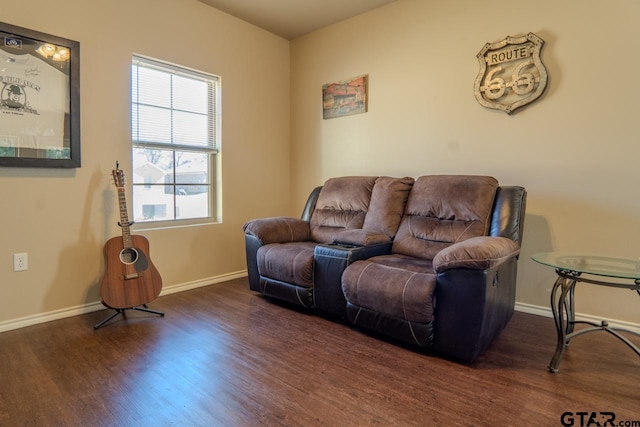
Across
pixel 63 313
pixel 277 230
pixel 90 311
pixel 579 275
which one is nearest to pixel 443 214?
pixel 579 275

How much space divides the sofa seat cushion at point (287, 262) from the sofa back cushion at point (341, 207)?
36cm

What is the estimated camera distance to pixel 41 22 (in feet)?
8.08

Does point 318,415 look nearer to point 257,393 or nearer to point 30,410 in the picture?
point 257,393

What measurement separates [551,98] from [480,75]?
21.5 inches

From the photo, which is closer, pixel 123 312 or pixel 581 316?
pixel 581 316

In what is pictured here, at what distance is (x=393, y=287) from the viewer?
208cm

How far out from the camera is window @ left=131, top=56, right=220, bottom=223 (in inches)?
121

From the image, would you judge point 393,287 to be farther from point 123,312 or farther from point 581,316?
point 123,312

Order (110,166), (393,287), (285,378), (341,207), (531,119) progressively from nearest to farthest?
(285,378), (393,287), (531,119), (110,166), (341,207)

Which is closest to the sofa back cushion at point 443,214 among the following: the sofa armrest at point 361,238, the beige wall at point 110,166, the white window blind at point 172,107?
the sofa armrest at point 361,238

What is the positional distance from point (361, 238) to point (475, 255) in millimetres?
904

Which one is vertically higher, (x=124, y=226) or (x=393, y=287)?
(x=124, y=226)

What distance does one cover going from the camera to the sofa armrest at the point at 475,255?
1.83m

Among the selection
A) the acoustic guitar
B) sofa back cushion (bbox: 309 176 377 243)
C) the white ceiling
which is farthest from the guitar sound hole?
the white ceiling
